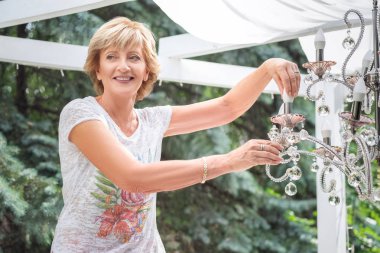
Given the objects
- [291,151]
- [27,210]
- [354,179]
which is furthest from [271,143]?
[27,210]

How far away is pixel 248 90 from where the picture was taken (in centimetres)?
259

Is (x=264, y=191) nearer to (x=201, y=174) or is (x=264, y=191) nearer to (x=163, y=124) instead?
(x=163, y=124)

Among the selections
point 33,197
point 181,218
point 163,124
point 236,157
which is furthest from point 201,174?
point 181,218

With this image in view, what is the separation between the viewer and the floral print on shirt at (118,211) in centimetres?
229

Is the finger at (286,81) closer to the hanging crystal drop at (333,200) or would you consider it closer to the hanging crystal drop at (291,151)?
the hanging crystal drop at (291,151)

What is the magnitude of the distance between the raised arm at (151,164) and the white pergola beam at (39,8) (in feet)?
3.85

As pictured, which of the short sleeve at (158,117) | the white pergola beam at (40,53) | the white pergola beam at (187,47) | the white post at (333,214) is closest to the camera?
the short sleeve at (158,117)

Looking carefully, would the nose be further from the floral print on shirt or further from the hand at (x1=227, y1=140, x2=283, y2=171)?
the hand at (x1=227, y1=140, x2=283, y2=171)

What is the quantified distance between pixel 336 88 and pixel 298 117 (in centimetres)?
207

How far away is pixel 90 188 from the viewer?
7.48ft

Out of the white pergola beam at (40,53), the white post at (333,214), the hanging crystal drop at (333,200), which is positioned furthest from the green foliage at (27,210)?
the hanging crystal drop at (333,200)

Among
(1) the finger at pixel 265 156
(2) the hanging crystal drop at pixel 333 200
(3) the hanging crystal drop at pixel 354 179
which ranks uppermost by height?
(1) the finger at pixel 265 156

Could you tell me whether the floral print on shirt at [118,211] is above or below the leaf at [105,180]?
below

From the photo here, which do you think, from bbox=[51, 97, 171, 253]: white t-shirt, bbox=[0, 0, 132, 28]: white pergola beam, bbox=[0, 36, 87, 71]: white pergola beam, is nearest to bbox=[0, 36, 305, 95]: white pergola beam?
bbox=[0, 36, 87, 71]: white pergola beam
